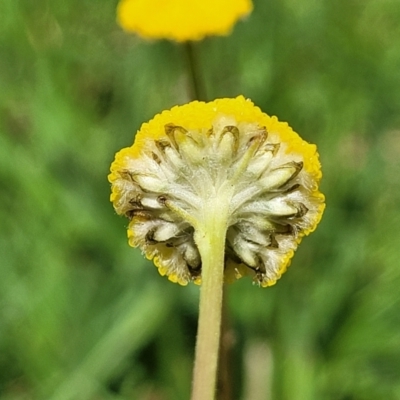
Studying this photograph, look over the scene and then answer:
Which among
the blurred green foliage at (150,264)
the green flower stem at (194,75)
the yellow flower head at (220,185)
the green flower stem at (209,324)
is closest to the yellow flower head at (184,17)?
the green flower stem at (194,75)

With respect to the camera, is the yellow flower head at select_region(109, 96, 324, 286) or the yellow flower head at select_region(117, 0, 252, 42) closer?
the yellow flower head at select_region(109, 96, 324, 286)

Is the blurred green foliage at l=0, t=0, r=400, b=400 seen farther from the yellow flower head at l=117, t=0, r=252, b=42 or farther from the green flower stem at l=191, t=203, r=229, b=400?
the green flower stem at l=191, t=203, r=229, b=400

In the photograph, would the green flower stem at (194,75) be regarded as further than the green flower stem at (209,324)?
Yes

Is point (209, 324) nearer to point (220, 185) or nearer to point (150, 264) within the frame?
point (220, 185)

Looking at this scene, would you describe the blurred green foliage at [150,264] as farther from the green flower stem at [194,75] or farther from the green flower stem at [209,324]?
the green flower stem at [209,324]

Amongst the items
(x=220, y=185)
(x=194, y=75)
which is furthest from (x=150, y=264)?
(x=220, y=185)

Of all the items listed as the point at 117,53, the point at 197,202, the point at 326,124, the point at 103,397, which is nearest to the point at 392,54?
the point at 326,124

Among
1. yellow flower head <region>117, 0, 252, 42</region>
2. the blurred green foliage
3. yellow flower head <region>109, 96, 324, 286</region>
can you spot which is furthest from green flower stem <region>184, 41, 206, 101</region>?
yellow flower head <region>109, 96, 324, 286</region>
